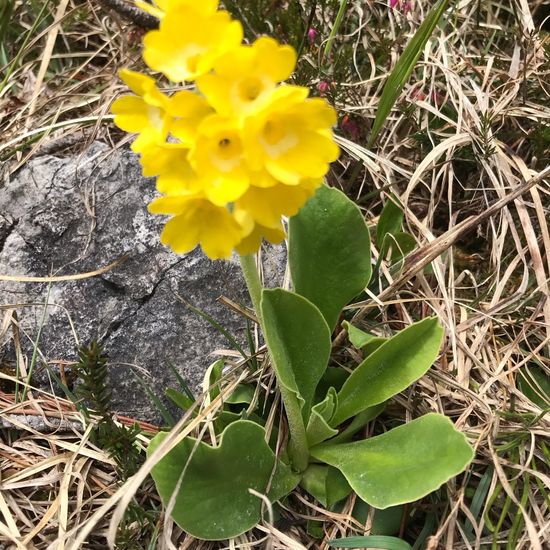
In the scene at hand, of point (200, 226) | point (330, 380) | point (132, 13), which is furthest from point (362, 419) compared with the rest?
point (132, 13)

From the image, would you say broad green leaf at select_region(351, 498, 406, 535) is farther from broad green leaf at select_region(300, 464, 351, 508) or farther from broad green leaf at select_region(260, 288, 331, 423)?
broad green leaf at select_region(260, 288, 331, 423)

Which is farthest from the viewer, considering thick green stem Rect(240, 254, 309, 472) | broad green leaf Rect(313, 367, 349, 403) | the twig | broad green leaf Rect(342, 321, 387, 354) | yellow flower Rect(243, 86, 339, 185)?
the twig

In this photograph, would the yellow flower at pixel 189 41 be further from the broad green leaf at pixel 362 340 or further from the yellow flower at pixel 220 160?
the broad green leaf at pixel 362 340

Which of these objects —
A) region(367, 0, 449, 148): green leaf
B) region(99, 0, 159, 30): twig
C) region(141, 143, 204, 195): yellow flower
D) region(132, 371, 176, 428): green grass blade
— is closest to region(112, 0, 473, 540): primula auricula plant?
region(141, 143, 204, 195): yellow flower

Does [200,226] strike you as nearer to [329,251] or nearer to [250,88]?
[250,88]

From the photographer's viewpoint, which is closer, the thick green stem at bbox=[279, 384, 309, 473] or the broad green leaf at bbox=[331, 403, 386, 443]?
the thick green stem at bbox=[279, 384, 309, 473]

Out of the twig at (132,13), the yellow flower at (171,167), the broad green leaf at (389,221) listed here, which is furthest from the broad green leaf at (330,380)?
the twig at (132,13)
